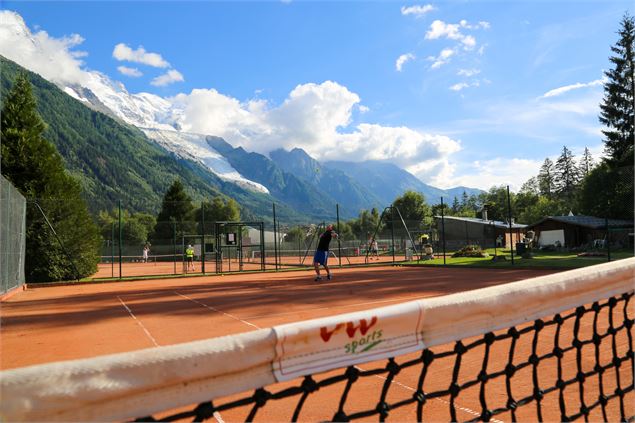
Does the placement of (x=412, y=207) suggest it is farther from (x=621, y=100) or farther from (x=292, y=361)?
(x=292, y=361)

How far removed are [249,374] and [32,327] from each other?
782 centimetres

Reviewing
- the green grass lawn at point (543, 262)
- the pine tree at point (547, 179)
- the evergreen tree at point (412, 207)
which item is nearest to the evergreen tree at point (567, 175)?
→ the pine tree at point (547, 179)

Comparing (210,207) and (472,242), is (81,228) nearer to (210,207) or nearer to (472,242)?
(472,242)

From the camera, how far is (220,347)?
1.30 meters

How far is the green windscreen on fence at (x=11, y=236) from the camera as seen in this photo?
11531 mm

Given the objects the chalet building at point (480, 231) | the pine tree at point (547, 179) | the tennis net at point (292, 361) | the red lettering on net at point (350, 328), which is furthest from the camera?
the pine tree at point (547, 179)

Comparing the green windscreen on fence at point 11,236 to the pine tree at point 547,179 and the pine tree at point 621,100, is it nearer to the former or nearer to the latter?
the pine tree at point 621,100

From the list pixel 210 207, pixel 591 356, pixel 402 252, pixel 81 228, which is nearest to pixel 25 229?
pixel 81 228

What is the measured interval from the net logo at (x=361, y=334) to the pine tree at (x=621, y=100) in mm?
45570

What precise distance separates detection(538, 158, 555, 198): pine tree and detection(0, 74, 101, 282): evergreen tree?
98.6 m

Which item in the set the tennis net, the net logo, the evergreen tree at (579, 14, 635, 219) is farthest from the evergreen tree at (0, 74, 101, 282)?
the evergreen tree at (579, 14, 635, 219)

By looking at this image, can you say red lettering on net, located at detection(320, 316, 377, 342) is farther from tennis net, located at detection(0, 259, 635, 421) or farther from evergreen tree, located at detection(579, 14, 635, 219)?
evergreen tree, located at detection(579, 14, 635, 219)

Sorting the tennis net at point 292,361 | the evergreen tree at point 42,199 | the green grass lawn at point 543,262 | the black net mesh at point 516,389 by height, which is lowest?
the green grass lawn at point 543,262

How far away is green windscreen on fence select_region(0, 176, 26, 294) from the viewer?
11531 millimetres
